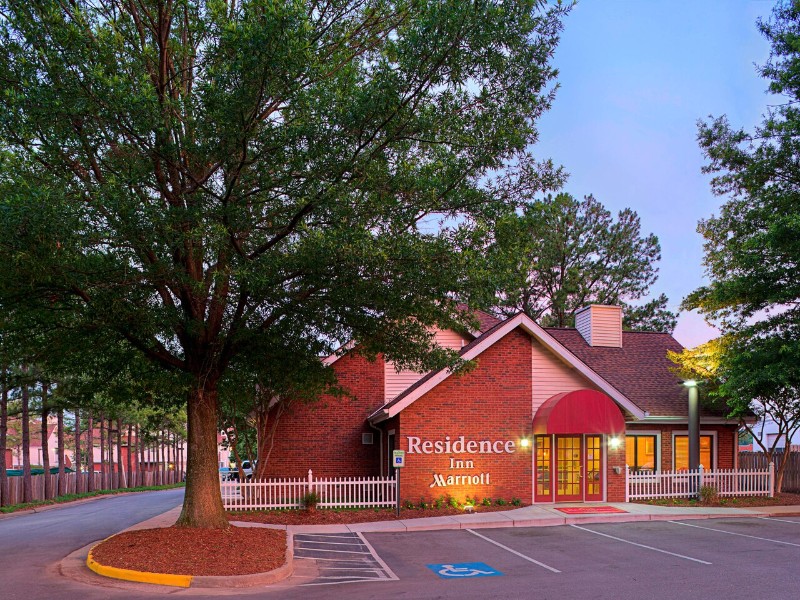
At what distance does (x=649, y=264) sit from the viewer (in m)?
41.7

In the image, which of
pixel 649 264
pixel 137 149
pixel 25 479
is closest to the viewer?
pixel 137 149

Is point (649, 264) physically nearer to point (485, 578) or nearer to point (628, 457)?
point (628, 457)

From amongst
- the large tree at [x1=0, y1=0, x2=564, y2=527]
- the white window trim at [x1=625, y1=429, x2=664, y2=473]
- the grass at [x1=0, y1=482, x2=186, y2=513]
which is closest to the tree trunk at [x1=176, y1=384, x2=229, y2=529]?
the large tree at [x1=0, y1=0, x2=564, y2=527]

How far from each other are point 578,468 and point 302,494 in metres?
8.64

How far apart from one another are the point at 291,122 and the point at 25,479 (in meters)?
26.6

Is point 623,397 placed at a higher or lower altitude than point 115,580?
higher

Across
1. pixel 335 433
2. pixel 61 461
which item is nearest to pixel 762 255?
pixel 335 433

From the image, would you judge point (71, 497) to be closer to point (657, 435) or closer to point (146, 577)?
point (657, 435)

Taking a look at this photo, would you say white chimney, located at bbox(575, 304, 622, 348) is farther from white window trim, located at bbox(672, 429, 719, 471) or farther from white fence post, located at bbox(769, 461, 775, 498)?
white fence post, located at bbox(769, 461, 775, 498)

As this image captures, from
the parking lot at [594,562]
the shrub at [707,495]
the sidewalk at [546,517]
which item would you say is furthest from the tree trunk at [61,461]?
the shrub at [707,495]

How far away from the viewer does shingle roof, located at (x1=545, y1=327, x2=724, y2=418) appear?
988 inches

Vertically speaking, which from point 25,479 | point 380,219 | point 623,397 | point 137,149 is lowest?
point 25,479

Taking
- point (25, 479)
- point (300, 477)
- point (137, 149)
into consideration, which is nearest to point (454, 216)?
point (137, 149)

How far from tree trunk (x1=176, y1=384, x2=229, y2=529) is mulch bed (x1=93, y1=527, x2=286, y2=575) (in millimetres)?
381
